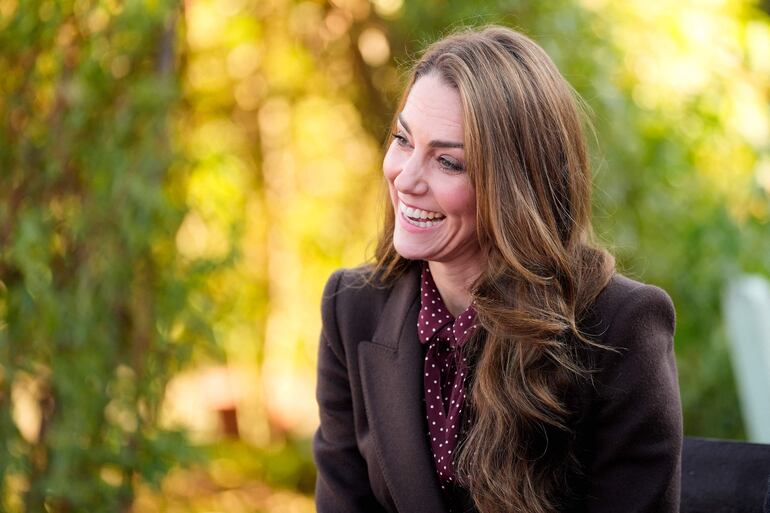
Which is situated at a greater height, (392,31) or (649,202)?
(392,31)

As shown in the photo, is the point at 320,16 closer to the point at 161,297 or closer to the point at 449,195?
the point at 161,297

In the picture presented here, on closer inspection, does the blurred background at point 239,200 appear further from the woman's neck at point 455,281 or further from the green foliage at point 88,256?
the woman's neck at point 455,281

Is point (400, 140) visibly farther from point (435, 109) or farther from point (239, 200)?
point (239, 200)

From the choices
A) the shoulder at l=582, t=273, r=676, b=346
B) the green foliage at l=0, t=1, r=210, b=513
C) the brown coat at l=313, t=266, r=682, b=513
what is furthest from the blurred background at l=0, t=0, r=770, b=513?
the shoulder at l=582, t=273, r=676, b=346

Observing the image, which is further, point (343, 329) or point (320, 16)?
point (320, 16)

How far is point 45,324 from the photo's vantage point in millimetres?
2602

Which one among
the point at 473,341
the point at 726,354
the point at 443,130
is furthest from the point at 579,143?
the point at 726,354

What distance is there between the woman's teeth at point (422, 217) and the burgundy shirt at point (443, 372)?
19cm

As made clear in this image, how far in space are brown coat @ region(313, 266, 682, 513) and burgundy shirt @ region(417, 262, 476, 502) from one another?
22 mm

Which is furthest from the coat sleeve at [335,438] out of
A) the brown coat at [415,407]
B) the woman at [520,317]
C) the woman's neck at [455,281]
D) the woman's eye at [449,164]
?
the woman's eye at [449,164]

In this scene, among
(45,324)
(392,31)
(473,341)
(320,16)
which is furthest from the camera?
(320,16)

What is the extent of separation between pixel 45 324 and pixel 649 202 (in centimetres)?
212

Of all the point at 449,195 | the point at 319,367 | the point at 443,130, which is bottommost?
the point at 319,367

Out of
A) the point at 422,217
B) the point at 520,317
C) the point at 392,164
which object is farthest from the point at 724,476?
the point at 392,164
